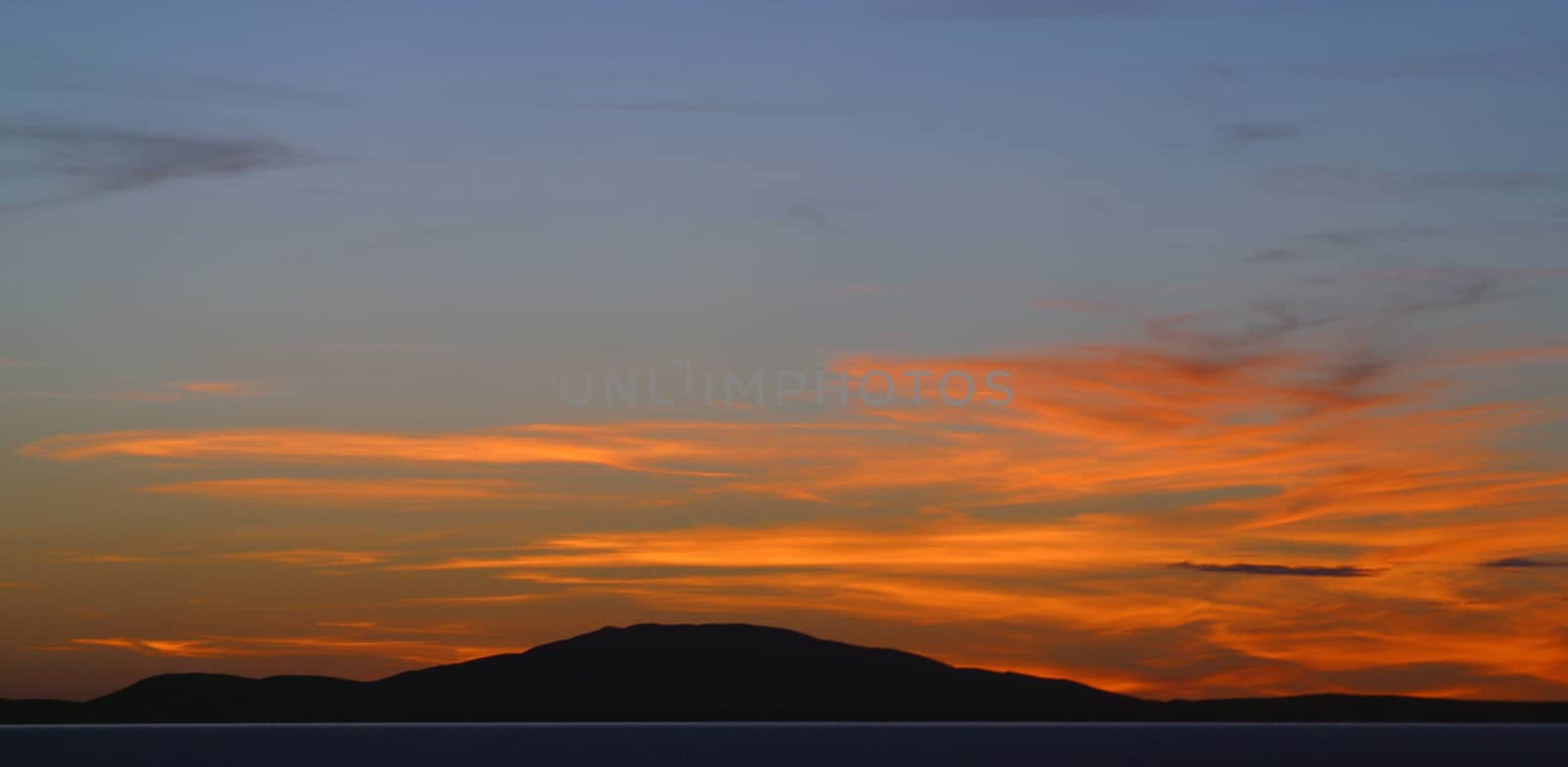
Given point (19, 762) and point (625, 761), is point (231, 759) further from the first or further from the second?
point (625, 761)

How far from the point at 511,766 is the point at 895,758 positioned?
154 feet

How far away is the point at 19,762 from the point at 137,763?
12.2 metres

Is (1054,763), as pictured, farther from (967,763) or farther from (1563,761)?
(1563,761)

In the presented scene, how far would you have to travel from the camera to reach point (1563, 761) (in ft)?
601

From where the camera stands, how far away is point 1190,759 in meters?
194

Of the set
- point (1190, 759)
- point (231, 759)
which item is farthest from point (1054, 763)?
point (231, 759)

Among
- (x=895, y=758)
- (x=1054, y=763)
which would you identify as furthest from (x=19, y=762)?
(x=1054, y=763)

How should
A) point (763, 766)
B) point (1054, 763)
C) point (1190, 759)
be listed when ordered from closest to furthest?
point (763, 766) < point (1054, 763) < point (1190, 759)

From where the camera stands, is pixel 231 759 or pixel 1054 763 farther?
pixel 231 759

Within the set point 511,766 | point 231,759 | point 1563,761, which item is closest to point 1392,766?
point 1563,761

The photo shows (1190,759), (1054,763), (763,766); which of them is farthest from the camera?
(1190,759)

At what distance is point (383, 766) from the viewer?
577 ft

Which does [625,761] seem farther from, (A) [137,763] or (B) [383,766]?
(A) [137,763]

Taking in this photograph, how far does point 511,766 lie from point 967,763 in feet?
157
